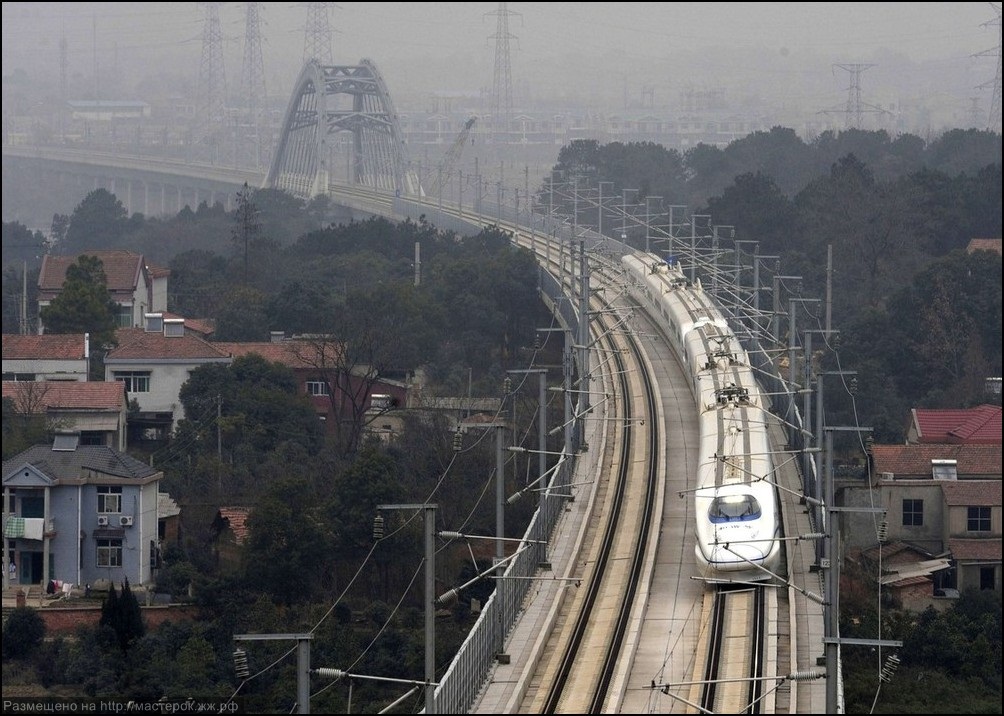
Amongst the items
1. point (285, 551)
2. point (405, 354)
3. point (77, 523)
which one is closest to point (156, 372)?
point (405, 354)

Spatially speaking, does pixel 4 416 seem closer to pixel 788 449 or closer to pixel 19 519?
pixel 19 519

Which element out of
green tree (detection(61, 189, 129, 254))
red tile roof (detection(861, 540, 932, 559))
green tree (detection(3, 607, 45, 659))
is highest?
green tree (detection(61, 189, 129, 254))

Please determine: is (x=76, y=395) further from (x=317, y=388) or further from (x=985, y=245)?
(x=985, y=245)

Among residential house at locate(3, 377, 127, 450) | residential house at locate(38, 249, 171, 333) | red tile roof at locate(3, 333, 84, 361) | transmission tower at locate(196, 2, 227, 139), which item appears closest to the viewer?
residential house at locate(3, 377, 127, 450)

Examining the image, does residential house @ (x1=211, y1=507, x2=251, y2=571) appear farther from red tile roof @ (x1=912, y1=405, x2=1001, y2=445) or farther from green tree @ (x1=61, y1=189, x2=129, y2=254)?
green tree @ (x1=61, y1=189, x2=129, y2=254)

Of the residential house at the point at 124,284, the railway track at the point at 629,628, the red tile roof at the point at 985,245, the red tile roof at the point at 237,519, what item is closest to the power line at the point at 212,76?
the residential house at the point at 124,284

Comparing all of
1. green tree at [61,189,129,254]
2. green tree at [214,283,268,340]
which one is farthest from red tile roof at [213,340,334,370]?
green tree at [61,189,129,254]

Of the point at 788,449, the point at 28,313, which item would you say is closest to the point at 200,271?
the point at 28,313

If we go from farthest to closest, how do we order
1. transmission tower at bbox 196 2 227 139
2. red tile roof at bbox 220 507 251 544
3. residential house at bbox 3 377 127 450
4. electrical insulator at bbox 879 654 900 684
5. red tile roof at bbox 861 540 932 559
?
transmission tower at bbox 196 2 227 139 < residential house at bbox 3 377 127 450 < red tile roof at bbox 220 507 251 544 < red tile roof at bbox 861 540 932 559 < electrical insulator at bbox 879 654 900 684
